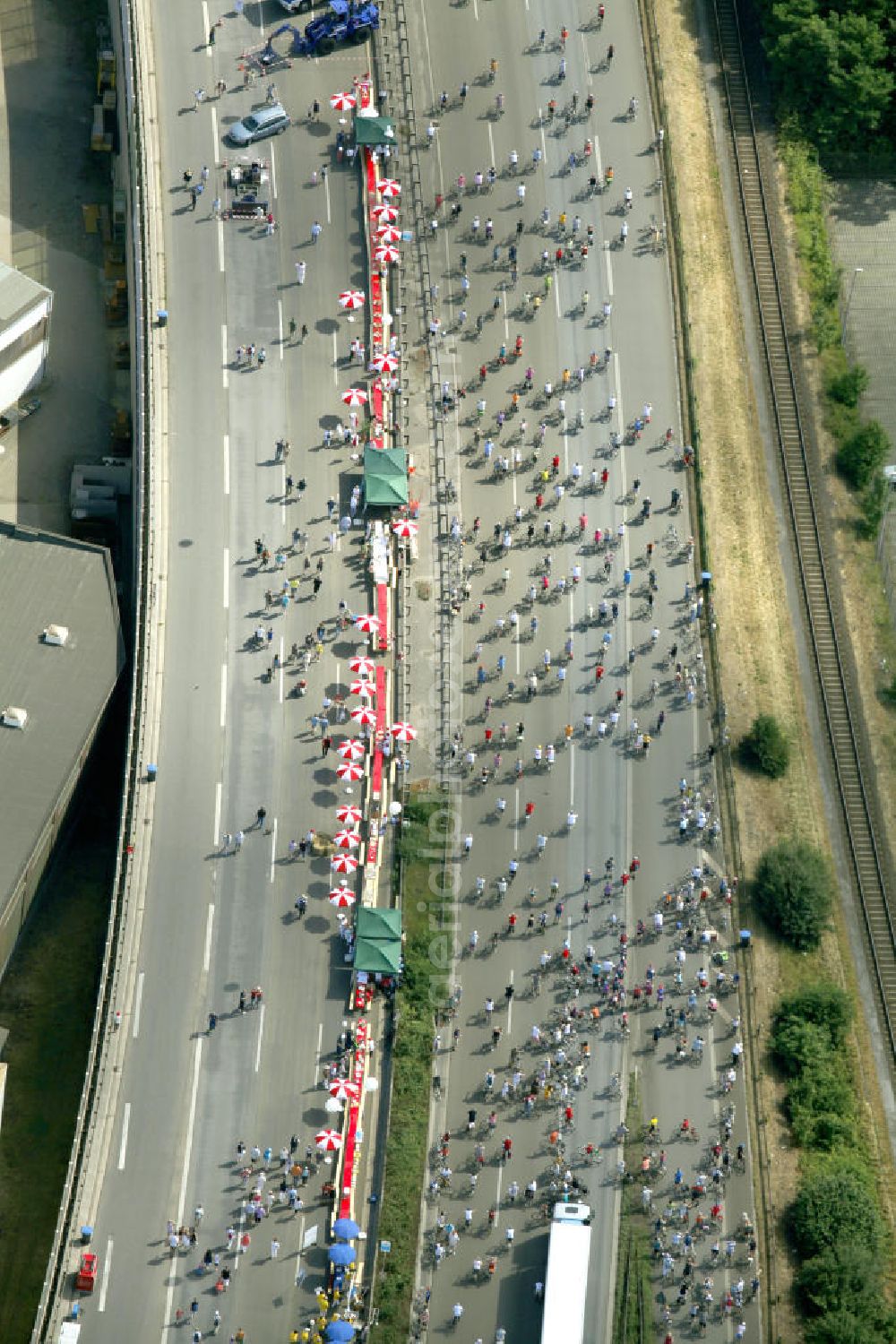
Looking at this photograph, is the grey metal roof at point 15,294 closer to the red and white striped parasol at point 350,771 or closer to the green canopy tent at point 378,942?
the red and white striped parasol at point 350,771

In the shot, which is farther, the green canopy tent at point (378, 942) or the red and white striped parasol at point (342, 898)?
the red and white striped parasol at point (342, 898)

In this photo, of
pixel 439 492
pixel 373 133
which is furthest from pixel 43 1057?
pixel 373 133

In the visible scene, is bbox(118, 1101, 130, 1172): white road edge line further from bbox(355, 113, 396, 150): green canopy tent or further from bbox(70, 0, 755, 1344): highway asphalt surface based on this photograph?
bbox(355, 113, 396, 150): green canopy tent

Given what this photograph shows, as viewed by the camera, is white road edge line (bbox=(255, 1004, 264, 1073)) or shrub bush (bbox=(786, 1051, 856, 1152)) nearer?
white road edge line (bbox=(255, 1004, 264, 1073))

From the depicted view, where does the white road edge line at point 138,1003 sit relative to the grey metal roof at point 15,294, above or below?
below

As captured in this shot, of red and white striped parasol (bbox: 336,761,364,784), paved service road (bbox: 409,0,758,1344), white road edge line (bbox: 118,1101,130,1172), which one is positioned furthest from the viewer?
red and white striped parasol (bbox: 336,761,364,784)

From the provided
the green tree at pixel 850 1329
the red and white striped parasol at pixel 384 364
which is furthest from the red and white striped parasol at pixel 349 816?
the green tree at pixel 850 1329

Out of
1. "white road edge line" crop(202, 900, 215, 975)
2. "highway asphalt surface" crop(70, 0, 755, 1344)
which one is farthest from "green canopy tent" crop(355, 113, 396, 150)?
"white road edge line" crop(202, 900, 215, 975)
